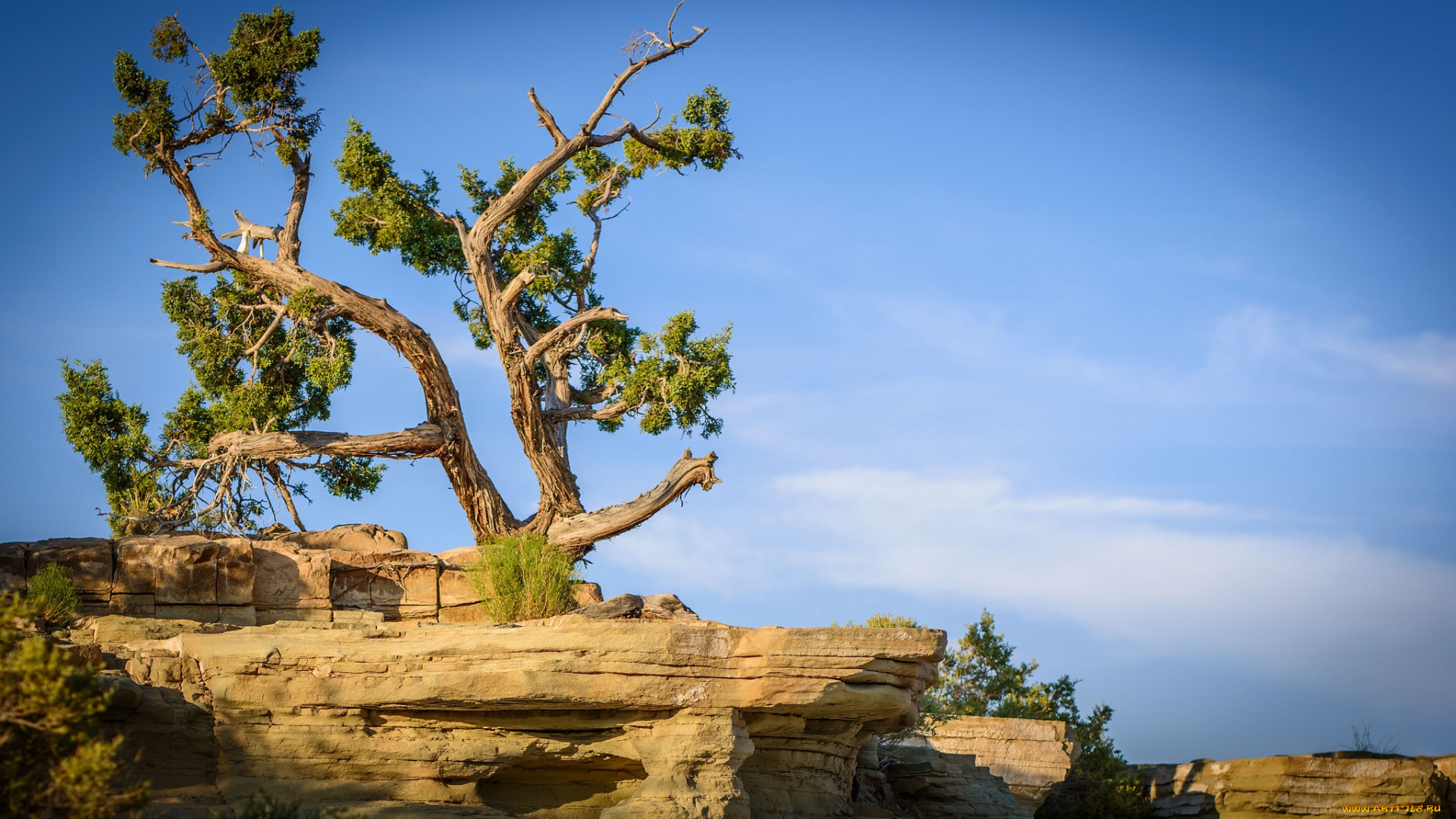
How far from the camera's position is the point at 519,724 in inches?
440

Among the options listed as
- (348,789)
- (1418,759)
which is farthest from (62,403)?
(1418,759)

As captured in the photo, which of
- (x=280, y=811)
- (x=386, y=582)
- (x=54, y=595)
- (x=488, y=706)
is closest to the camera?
(x=280, y=811)

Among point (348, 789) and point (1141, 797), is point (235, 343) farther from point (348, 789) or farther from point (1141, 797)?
point (1141, 797)

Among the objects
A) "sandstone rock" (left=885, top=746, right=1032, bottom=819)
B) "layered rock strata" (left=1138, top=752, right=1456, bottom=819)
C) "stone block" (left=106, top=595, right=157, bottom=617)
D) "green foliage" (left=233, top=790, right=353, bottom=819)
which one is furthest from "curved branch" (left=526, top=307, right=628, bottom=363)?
"layered rock strata" (left=1138, top=752, right=1456, bottom=819)

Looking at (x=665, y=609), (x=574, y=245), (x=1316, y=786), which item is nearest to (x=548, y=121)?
(x=574, y=245)

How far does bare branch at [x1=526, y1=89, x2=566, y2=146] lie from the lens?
19844mm

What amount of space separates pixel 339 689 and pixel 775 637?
13.3ft

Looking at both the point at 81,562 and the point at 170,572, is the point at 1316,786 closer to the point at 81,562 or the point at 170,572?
the point at 170,572

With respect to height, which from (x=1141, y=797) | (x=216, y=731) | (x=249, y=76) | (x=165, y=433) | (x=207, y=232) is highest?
(x=249, y=76)

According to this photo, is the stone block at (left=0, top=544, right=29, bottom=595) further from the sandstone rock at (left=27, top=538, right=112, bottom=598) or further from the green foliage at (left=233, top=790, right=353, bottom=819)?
the green foliage at (left=233, top=790, right=353, bottom=819)

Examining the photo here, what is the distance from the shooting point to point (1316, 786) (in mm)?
20125

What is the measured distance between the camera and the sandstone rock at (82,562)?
43.2ft

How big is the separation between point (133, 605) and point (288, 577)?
167 cm

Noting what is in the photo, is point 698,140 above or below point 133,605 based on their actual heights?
above
